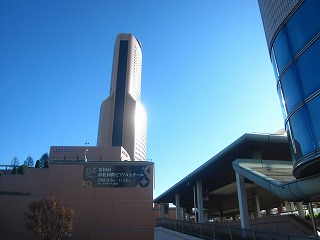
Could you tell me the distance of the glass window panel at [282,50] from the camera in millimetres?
10633

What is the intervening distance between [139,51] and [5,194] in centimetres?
11544

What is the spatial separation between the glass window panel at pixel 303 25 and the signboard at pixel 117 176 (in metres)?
40.5

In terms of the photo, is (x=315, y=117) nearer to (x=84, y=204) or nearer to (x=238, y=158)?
(x=238, y=158)

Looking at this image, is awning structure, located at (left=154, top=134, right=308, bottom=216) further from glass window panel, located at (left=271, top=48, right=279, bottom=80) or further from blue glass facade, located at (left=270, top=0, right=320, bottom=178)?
glass window panel, located at (left=271, top=48, right=279, bottom=80)

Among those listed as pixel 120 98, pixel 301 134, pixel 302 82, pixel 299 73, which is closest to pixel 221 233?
pixel 301 134

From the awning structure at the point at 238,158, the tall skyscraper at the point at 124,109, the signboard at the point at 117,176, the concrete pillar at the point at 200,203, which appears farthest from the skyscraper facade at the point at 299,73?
the tall skyscraper at the point at 124,109

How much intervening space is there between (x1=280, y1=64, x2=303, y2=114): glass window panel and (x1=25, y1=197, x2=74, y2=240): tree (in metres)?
32.6

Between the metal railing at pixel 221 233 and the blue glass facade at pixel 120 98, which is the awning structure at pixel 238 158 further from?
the blue glass facade at pixel 120 98

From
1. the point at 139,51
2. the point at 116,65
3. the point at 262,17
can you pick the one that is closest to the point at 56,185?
the point at 262,17

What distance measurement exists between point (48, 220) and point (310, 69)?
34813 mm

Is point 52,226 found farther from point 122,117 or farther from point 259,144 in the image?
point 122,117

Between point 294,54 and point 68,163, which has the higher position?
point 68,163

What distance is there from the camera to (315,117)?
9.08 m

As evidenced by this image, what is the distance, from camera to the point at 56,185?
49.5 metres
